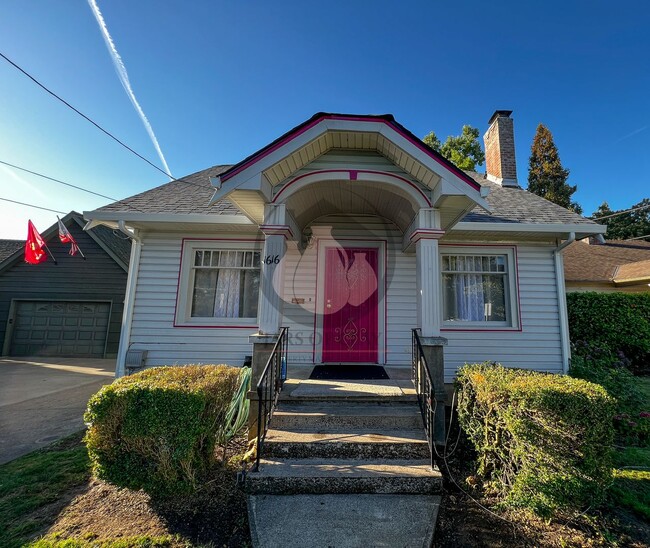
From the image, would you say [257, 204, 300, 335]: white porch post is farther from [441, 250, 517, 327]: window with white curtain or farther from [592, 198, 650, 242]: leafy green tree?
[592, 198, 650, 242]: leafy green tree

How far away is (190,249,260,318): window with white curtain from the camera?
20.0ft

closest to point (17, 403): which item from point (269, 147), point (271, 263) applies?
point (271, 263)

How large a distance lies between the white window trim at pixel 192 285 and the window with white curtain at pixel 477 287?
385 centimetres

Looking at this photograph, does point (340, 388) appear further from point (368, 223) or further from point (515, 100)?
point (515, 100)

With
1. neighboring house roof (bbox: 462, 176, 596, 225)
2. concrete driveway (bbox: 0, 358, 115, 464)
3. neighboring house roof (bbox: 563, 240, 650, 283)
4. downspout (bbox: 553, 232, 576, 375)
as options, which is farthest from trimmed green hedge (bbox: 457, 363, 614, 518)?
neighboring house roof (bbox: 563, 240, 650, 283)

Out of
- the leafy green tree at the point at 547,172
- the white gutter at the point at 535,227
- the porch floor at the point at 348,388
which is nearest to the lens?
the porch floor at the point at 348,388

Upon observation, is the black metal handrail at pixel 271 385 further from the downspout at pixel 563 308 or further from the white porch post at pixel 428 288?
the downspout at pixel 563 308

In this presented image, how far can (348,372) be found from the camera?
204 inches

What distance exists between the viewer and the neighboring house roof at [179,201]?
228 inches

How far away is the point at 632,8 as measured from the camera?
6.87 metres

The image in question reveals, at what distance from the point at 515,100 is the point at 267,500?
418 inches

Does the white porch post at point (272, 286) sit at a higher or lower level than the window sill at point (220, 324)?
higher

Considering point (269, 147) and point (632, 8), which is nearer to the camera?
point (269, 147)

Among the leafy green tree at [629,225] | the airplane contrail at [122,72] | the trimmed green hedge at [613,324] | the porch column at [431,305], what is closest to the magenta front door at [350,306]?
the porch column at [431,305]
